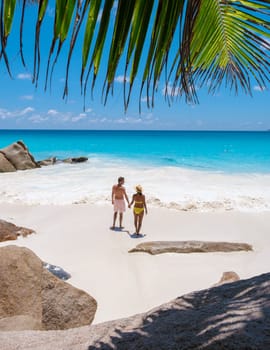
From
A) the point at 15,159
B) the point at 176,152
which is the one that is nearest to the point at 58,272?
the point at 15,159

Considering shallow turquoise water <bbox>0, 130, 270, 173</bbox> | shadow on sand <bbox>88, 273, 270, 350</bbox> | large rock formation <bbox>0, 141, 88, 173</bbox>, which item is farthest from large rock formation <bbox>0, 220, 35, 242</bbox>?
shallow turquoise water <bbox>0, 130, 270, 173</bbox>

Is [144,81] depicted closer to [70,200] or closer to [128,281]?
[128,281]

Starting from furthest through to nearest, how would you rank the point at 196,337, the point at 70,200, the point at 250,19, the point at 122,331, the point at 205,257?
the point at 70,200
the point at 205,257
the point at 122,331
the point at 196,337
the point at 250,19

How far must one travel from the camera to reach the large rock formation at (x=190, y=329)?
5.57 feet

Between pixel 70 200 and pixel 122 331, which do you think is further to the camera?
pixel 70 200

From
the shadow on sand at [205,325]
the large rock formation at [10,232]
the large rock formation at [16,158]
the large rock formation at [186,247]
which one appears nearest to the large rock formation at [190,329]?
the shadow on sand at [205,325]

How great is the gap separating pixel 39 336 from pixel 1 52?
2.38 metres

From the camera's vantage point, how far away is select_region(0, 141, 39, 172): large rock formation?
22.9 metres

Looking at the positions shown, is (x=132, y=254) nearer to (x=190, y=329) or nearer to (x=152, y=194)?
(x=190, y=329)

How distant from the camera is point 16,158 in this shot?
23.7 meters

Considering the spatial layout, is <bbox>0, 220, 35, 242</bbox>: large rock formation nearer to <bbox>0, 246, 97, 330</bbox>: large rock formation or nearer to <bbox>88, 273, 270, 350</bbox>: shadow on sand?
<bbox>0, 246, 97, 330</bbox>: large rock formation

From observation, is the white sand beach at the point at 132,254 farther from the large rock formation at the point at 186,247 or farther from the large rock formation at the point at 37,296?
the large rock formation at the point at 37,296

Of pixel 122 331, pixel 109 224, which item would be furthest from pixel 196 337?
pixel 109 224

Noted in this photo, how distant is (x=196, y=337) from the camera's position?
5.84ft
